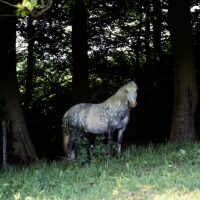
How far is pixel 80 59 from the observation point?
54.6ft

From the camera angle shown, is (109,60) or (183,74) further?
(109,60)

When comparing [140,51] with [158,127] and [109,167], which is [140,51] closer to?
[158,127]

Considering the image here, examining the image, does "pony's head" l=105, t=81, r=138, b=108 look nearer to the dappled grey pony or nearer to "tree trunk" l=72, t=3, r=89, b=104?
the dappled grey pony

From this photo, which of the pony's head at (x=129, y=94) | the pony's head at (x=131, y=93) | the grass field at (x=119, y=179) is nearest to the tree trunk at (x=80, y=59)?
the pony's head at (x=129, y=94)

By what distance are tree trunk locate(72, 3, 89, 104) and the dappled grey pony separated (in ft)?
9.99

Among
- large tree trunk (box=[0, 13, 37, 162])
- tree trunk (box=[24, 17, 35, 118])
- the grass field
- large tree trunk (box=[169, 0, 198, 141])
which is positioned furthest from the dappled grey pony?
tree trunk (box=[24, 17, 35, 118])

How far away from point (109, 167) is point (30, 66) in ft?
41.5

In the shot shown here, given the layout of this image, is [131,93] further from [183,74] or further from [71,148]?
[183,74]

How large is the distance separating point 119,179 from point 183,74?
6.66m

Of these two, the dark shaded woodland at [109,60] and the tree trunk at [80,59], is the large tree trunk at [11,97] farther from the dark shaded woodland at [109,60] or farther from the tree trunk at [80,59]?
the dark shaded woodland at [109,60]

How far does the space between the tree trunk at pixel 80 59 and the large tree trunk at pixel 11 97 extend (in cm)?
245

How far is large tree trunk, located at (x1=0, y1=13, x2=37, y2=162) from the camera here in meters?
14.5

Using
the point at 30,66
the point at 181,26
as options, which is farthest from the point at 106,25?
the point at 181,26

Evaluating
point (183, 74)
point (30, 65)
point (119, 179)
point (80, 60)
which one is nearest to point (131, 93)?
point (183, 74)
